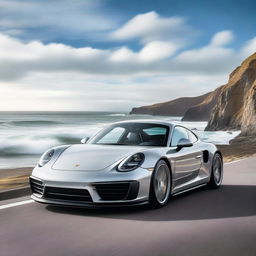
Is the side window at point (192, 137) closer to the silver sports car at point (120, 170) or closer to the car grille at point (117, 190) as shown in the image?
the silver sports car at point (120, 170)

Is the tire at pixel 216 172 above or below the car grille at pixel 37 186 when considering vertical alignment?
below

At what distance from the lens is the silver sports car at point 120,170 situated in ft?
22.4

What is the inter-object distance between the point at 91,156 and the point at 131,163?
587 mm

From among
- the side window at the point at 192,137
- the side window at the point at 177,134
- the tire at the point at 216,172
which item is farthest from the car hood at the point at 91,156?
the tire at the point at 216,172

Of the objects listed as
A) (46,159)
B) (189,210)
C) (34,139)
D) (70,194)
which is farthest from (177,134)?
(34,139)

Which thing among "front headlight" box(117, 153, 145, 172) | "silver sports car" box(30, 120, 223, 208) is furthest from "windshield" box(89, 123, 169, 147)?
"front headlight" box(117, 153, 145, 172)

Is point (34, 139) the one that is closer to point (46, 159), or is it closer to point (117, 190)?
point (46, 159)

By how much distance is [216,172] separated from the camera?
991cm

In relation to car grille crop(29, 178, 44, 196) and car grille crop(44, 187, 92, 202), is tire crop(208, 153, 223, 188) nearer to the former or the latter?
car grille crop(44, 187, 92, 202)

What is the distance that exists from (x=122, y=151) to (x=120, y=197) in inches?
30.4

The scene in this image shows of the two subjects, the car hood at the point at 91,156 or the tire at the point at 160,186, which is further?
the tire at the point at 160,186

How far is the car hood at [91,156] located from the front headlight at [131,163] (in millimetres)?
92

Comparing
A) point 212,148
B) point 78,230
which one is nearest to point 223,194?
point 212,148

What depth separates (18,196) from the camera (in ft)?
28.2
